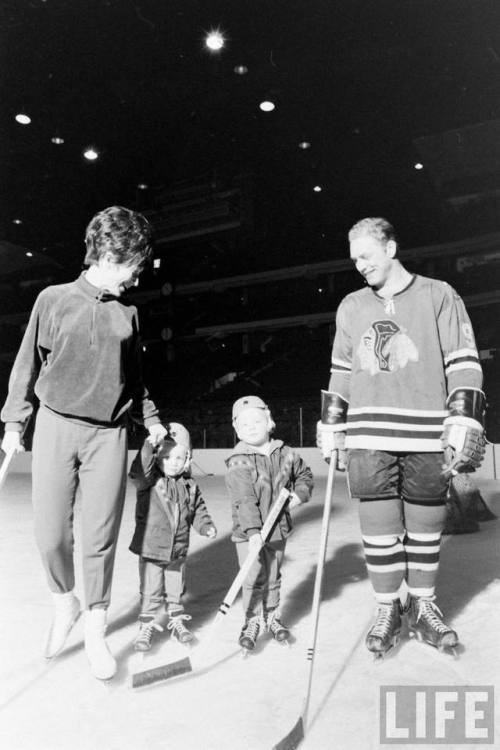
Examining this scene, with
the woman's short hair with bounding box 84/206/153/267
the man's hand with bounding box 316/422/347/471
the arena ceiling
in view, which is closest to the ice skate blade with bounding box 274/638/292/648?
the man's hand with bounding box 316/422/347/471

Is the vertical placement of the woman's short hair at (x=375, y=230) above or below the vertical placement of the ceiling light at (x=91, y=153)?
below

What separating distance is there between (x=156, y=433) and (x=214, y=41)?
4.73 meters

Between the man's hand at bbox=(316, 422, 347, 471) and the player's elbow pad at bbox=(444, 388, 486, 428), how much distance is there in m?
0.36

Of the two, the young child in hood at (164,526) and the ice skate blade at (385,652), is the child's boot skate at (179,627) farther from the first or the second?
the ice skate blade at (385,652)

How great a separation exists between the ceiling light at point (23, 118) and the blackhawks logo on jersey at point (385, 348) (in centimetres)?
600

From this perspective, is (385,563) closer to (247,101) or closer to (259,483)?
(259,483)

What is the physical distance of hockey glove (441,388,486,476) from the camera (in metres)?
1.60

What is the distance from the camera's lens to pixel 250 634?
1.75 metres

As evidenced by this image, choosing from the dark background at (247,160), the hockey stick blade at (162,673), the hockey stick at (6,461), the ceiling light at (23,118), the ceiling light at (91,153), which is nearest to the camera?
the hockey stick blade at (162,673)

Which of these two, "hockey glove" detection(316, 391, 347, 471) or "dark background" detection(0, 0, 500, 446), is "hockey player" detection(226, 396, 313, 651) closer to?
"hockey glove" detection(316, 391, 347, 471)

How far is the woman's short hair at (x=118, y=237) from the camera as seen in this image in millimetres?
1659

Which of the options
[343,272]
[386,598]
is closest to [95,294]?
[386,598]

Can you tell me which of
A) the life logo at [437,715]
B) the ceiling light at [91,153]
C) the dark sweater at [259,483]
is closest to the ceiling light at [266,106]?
the ceiling light at [91,153]

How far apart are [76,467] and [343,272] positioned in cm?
1268
